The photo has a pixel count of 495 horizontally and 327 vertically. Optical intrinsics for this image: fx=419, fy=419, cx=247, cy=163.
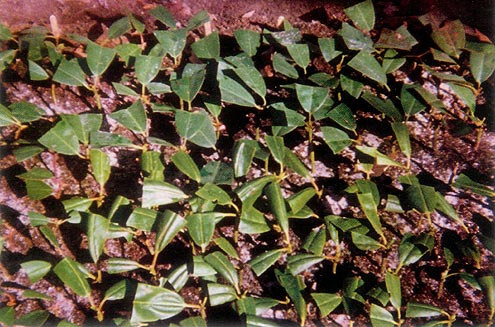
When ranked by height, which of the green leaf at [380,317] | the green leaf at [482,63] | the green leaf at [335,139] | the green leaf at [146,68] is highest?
the green leaf at [482,63]

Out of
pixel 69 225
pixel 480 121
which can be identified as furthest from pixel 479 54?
pixel 69 225

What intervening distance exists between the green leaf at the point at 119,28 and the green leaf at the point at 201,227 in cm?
68

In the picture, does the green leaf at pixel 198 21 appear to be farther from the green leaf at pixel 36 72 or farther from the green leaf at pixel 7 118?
the green leaf at pixel 7 118

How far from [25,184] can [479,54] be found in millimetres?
1358

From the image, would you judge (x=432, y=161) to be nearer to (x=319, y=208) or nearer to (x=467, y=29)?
(x=319, y=208)

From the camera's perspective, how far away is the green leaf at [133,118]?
43.6 inches

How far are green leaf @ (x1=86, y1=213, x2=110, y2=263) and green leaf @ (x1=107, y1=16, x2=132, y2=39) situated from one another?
0.62 m

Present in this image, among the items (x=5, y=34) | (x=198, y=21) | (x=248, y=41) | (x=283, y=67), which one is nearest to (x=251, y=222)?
(x=283, y=67)

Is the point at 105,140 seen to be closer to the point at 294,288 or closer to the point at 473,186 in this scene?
the point at 294,288

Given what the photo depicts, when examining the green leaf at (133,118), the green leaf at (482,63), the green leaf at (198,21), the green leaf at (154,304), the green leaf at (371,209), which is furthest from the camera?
the green leaf at (198,21)

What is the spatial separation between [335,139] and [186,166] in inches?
15.5

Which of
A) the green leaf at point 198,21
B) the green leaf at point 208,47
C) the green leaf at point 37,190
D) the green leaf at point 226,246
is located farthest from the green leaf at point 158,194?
the green leaf at point 198,21

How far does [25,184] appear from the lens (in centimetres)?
115

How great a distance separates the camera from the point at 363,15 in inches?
51.9
